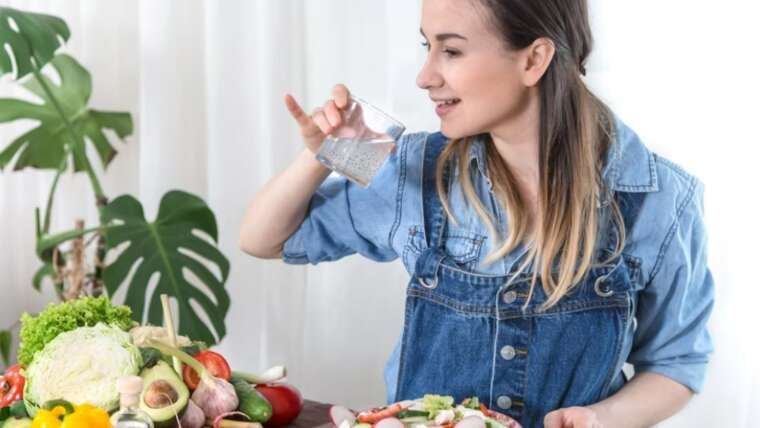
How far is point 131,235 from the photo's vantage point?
2535mm

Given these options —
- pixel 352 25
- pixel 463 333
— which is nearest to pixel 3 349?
pixel 352 25

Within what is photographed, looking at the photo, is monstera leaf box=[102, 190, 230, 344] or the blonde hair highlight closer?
the blonde hair highlight

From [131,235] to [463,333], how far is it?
3.87 ft

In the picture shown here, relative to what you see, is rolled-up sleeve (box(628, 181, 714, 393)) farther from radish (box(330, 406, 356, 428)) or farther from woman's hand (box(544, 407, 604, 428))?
radish (box(330, 406, 356, 428))

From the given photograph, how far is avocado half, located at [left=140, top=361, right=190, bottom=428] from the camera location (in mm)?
1376

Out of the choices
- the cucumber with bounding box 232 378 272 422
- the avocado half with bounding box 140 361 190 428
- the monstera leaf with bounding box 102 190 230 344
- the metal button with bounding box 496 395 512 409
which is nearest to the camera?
the avocado half with bounding box 140 361 190 428

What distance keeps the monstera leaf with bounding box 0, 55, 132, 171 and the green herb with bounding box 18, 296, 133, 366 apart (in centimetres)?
126

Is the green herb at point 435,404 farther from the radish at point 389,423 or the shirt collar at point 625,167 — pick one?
the shirt collar at point 625,167

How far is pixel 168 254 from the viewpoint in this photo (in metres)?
2.58

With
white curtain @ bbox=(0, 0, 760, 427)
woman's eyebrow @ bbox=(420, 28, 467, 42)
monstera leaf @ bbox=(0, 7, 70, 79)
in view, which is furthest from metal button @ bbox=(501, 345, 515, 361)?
monstera leaf @ bbox=(0, 7, 70, 79)

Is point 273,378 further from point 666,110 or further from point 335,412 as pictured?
point 666,110

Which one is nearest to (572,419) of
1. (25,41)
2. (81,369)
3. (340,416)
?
(340,416)

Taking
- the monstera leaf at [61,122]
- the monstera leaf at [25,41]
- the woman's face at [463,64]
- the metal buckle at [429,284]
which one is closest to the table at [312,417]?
the metal buckle at [429,284]

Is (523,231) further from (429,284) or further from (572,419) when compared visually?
(572,419)
